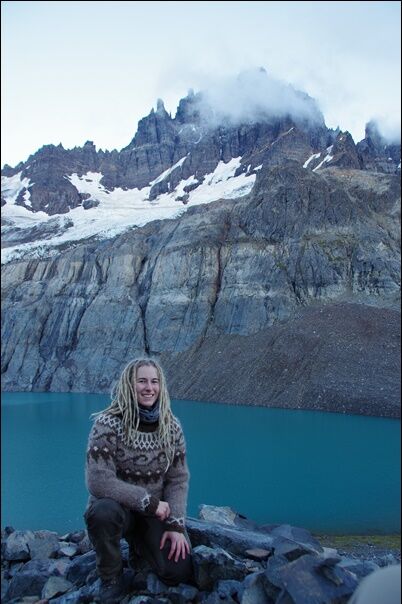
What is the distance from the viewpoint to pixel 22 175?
579 feet

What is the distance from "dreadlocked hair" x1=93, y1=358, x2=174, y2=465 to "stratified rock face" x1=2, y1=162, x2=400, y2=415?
158 ft

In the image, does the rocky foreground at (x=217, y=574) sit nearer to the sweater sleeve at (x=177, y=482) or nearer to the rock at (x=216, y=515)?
the sweater sleeve at (x=177, y=482)

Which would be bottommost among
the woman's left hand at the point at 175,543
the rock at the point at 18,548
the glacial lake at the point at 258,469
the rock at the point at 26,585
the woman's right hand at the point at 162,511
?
the glacial lake at the point at 258,469

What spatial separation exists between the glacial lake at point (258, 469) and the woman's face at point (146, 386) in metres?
11.0

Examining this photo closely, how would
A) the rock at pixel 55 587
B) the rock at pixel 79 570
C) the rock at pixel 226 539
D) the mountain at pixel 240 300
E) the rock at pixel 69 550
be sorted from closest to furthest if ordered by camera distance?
the rock at pixel 55 587
the rock at pixel 79 570
the rock at pixel 226 539
the rock at pixel 69 550
the mountain at pixel 240 300

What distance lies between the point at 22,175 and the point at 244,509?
176549 mm

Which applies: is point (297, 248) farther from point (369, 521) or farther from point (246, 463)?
point (369, 521)

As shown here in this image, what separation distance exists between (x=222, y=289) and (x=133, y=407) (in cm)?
6325

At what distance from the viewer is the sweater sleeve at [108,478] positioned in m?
5.07

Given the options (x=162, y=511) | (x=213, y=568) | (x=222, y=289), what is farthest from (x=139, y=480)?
(x=222, y=289)

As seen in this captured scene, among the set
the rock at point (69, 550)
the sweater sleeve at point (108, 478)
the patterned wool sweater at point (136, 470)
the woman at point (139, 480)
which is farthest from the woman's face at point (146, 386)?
the rock at point (69, 550)

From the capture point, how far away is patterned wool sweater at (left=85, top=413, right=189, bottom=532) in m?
5.08

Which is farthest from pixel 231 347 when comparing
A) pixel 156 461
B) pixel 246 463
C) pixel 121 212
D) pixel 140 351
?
pixel 121 212

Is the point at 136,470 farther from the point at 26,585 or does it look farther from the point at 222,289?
the point at 222,289
